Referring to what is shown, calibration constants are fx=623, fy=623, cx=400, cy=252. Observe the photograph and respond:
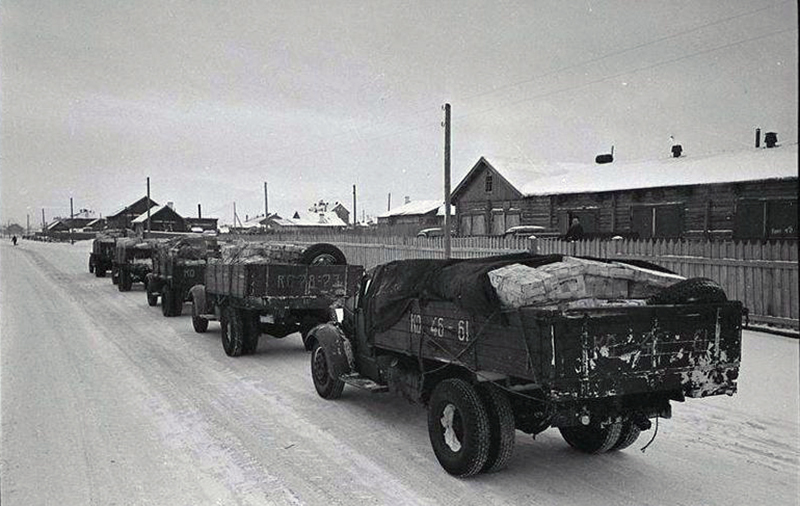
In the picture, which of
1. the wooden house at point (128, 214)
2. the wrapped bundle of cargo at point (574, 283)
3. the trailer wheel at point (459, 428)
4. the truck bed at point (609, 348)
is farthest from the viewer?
the wooden house at point (128, 214)

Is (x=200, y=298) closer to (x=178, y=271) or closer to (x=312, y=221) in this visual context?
(x=178, y=271)

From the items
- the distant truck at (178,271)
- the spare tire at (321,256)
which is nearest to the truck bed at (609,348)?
the spare tire at (321,256)

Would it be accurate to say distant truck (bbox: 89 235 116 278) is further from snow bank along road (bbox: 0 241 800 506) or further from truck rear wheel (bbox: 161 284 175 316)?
snow bank along road (bbox: 0 241 800 506)

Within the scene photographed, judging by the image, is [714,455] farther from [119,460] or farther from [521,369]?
[119,460]

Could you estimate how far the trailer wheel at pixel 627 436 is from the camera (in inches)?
229

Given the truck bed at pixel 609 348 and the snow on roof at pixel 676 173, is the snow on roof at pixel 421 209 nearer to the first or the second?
the snow on roof at pixel 676 173

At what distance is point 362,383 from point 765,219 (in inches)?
702

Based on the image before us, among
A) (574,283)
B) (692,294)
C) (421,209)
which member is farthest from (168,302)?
(421,209)

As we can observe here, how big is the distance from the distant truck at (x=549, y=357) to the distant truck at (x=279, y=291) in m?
4.43

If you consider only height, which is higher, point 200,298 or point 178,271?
point 178,271

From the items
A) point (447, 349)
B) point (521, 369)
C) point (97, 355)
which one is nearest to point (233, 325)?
point (97, 355)

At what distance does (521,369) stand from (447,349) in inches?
41.9

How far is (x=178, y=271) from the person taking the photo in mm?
15773

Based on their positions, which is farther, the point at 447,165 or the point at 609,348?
the point at 447,165
